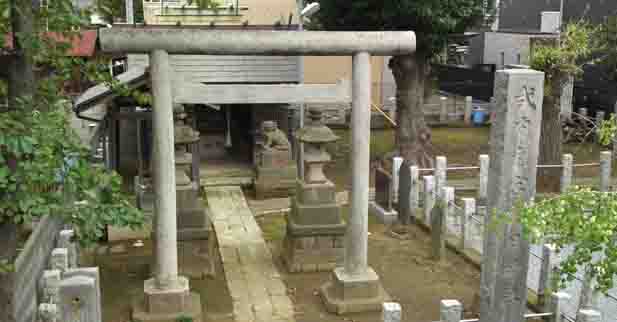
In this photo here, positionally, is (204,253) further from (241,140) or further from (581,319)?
(241,140)

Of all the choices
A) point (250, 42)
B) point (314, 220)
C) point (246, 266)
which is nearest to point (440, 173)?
point (314, 220)

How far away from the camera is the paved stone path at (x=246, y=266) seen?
9219 millimetres

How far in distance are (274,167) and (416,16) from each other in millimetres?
4856

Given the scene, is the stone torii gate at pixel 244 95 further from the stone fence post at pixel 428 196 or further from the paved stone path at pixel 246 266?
the stone fence post at pixel 428 196

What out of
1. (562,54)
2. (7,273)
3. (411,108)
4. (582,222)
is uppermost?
(562,54)

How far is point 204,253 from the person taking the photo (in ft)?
34.7

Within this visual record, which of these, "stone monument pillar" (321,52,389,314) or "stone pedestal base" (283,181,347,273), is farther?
"stone pedestal base" (283,181,347,273)

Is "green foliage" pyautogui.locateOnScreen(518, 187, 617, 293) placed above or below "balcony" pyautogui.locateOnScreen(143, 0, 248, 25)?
below

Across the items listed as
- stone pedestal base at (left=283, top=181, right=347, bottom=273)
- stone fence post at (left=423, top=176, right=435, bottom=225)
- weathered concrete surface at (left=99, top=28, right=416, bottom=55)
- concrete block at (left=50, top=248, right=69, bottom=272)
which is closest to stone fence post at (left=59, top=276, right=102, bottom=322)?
concrete block at (left=50, top=248, right=69, bottom=272)

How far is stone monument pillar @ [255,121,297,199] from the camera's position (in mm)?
15727

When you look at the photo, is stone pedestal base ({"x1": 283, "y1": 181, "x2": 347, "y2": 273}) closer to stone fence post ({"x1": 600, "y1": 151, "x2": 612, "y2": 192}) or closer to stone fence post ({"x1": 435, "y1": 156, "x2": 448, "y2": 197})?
stone fence post ({"x1": 435, "y1": 156, "x2": 448, "y2": 197})

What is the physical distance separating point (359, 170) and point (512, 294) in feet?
8.69

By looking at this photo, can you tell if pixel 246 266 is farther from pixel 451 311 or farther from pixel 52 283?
pixel 451 311

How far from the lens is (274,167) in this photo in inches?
627
